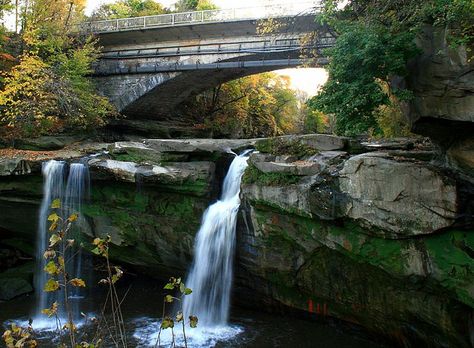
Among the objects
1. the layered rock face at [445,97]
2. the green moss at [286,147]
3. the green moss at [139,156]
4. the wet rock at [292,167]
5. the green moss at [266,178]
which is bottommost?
the green moss at [266,178]

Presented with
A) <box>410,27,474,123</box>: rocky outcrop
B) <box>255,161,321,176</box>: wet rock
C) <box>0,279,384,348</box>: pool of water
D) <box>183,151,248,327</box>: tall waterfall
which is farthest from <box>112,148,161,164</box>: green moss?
<box>410,27,474,123</box>: rocky outcrop

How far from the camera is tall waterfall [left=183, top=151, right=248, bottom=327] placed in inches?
391

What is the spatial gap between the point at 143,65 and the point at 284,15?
26.4 feet

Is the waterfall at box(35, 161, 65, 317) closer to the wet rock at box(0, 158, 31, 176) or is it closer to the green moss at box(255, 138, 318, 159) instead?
the wet rock at box(0, 158, 31, 176)

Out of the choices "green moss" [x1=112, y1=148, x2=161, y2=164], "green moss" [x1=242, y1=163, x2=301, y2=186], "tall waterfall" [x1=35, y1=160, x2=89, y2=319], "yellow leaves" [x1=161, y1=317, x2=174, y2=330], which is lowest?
"yellow leaves" [x1=161, y1=317, x2=174, y2=330]

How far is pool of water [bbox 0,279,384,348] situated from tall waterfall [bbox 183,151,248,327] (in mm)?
529

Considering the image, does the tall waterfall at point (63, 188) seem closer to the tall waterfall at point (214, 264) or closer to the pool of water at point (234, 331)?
the pool of water at point (234, 331)

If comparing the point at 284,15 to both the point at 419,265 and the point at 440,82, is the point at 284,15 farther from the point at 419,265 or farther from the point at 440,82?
the point at 419,265

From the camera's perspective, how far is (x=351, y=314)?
352 inches

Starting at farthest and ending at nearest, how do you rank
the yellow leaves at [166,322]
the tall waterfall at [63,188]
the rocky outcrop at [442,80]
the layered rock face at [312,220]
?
the tall waterfall at [63,188] < the layered rock face at [312,220] < the rocky outcrop at [442,80] < the yellow leaves at [166,322]

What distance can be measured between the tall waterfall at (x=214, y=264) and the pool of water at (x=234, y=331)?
1.73 feet

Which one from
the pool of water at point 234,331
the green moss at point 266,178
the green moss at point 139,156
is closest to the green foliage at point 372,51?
the green moss at point 266,178

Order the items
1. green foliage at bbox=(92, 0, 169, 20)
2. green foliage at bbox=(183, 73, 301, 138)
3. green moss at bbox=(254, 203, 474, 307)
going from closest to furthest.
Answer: green moss at bbox=(254, 203, 474, 307) < green foliage at bbox=(183, 73, 301, 138) < green foliage at bbox=(92, 0, 169, 20)

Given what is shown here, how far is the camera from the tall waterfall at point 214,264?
9.93 metres
